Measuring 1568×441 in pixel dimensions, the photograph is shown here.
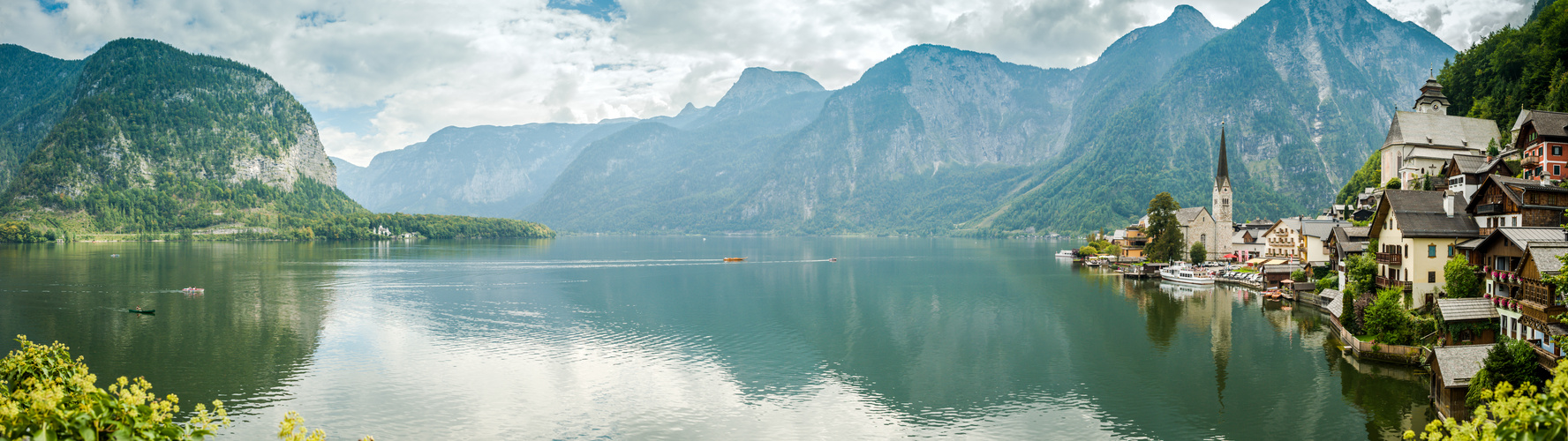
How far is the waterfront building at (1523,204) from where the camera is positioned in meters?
35.7

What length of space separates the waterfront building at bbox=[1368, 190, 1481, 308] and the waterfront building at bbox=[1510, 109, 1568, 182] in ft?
25.3

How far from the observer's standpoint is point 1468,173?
50156 mm

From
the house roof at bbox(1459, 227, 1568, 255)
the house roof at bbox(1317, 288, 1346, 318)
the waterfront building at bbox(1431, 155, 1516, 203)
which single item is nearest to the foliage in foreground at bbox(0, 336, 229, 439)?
the house roof at bbox(1459, 227, 1568, 255)

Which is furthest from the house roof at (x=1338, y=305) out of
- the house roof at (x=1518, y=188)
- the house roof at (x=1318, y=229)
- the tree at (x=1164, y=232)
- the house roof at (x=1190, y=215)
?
the house roof at (x=1190, y=215)

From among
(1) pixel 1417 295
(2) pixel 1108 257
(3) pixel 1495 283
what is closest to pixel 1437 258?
(1) pixel 1417 295

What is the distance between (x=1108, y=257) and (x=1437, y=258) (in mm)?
82467

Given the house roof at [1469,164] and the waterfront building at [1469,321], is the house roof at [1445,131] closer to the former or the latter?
the house roof at [1469,164]

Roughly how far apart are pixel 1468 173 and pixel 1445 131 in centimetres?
2595

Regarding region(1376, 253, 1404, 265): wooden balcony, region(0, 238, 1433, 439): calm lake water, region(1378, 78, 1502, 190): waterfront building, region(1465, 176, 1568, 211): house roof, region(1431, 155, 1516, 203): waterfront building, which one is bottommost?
region(0, 238, 1433, 439): calm lake water

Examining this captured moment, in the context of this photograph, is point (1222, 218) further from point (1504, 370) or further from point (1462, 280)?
point (1504, 370)

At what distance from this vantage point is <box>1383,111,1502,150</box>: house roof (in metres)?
69.9

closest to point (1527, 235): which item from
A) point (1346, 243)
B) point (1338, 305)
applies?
point (1338, 305)

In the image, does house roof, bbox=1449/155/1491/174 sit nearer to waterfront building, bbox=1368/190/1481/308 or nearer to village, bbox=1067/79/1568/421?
village, bbox=1067/79/1568/421

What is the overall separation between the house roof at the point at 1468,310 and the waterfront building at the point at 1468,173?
34.7ft
